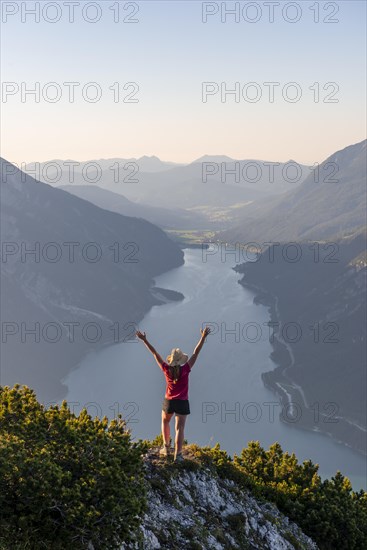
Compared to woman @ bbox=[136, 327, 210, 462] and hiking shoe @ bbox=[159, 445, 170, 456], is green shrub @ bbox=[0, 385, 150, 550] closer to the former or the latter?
woman @ bbox=[136, 327, 210, 462]

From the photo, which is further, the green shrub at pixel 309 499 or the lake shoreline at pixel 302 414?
the lake shoreline at pixel 302 414

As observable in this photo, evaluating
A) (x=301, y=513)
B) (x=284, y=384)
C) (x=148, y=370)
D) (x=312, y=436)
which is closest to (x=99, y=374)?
(x=148, y=370)

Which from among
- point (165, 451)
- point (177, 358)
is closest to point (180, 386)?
point (177, 358)

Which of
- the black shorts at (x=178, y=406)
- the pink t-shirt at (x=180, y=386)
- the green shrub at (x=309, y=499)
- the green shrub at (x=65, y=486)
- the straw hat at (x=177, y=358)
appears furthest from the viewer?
the green shrub at (x=309, y=499)

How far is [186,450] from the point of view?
1909 cm

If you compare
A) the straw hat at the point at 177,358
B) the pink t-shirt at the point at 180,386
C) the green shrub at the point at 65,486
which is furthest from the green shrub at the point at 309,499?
the green shrub at the point at 65,486

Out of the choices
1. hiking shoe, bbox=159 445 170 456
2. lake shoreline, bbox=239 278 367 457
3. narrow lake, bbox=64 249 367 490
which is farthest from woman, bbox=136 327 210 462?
lake shoreline, bbox=239 278 367 457

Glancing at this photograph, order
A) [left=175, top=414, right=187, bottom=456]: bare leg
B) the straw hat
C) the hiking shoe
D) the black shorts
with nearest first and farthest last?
1. the straw hat
2. the black shorts
3. [left=175, top=414, right=187, bottom=456]: bare leg
4. the hiking shoe

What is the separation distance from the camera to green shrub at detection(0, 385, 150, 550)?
11.5 meters

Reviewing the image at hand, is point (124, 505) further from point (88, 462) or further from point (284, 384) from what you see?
point (284, 384)

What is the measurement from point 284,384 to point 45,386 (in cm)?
8877

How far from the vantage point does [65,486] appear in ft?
40.3

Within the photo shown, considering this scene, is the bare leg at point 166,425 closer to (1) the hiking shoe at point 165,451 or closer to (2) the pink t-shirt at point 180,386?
(1) the hiking shoe at point 165,451

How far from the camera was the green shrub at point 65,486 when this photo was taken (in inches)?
454
